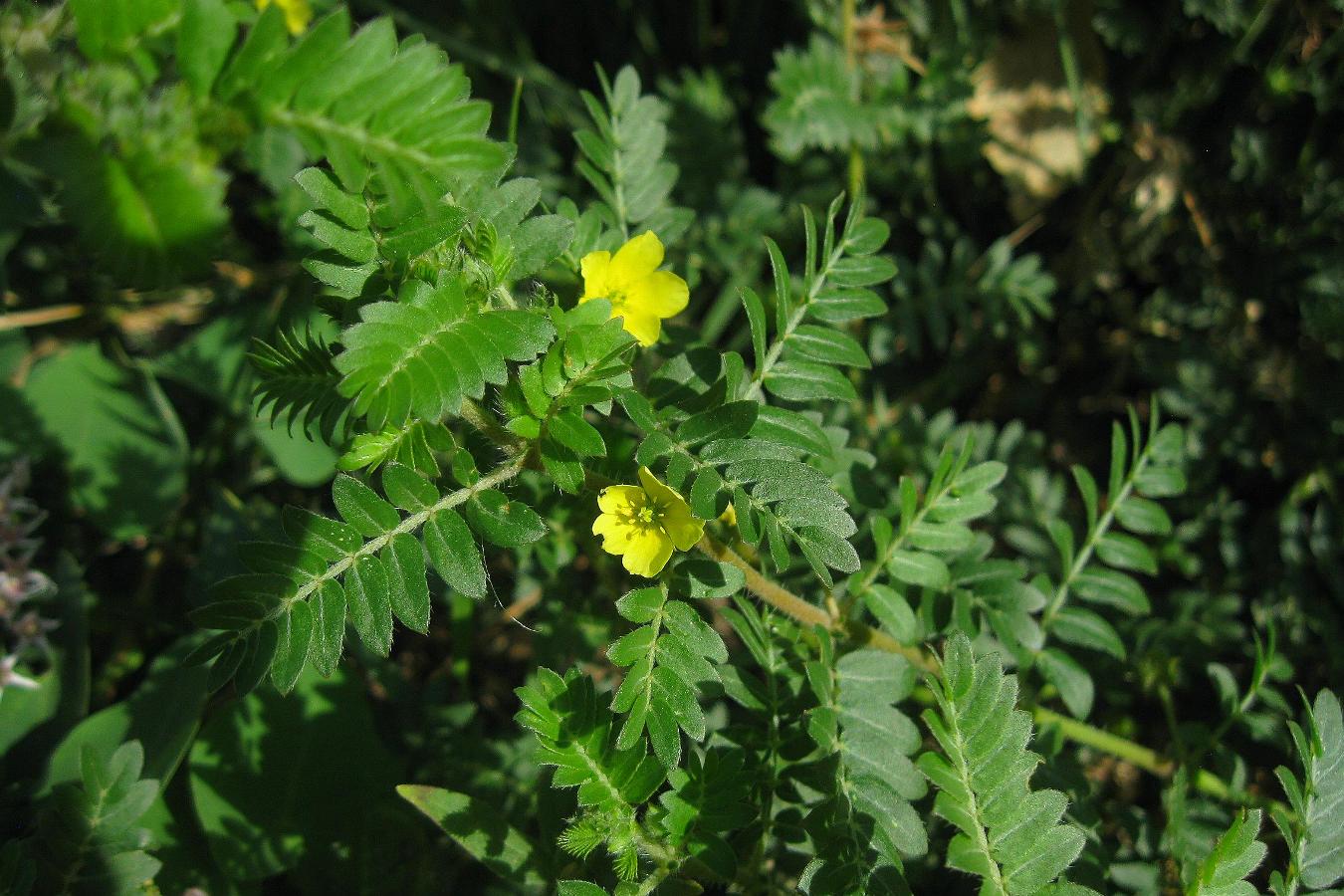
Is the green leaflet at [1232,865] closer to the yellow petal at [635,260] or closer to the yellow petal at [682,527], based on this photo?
the yellow petal at [682,527]

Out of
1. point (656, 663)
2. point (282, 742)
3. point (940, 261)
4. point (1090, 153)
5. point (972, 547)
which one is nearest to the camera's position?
point (656, 663)

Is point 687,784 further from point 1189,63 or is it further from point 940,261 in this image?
point 1189,63

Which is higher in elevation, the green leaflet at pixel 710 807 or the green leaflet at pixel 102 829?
the green leaflet at pixel 710 807

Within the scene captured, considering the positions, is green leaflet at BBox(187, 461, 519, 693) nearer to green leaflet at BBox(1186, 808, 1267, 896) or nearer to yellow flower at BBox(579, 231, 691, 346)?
yellow flower at BBox(579, 231, 691, 346)

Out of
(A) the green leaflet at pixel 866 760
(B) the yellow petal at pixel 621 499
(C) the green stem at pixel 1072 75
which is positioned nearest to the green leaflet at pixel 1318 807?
(A) the green leaflet at pixel 866 760

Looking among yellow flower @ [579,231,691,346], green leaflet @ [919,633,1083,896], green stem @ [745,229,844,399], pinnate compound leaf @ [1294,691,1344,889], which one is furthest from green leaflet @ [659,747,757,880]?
pinnate compound leaf @ [1294,691,1344,889]

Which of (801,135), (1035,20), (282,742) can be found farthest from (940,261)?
(282,742)
